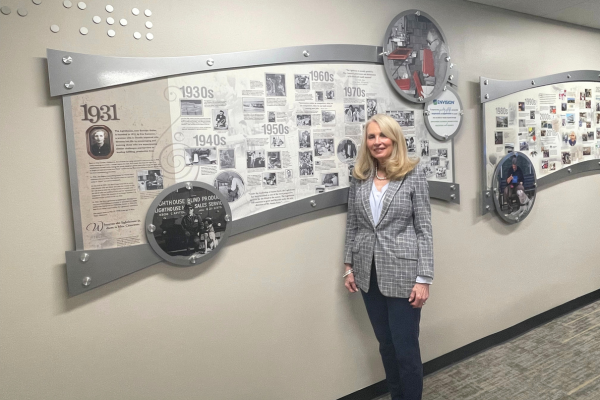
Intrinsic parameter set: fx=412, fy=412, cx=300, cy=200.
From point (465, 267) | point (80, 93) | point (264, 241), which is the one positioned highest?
point (80, 93)

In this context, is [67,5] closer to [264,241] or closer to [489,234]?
[264,241]

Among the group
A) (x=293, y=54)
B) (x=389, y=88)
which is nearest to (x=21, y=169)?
(x=293, y=54)

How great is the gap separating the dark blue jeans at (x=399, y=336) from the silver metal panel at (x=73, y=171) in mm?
1294

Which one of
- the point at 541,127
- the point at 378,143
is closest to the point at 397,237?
the point at 378,143

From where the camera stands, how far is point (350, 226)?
83.2 inches

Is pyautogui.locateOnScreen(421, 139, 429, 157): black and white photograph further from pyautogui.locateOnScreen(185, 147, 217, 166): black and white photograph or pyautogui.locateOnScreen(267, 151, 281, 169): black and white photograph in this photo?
pyautogui.locateOnScreen(185, 147, 217, 166): black and white photograph

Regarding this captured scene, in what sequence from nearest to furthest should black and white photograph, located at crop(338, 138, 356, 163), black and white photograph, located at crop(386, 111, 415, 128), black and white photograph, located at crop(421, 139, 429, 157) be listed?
black and white photograph, located at crop(338, 138, 356, 163), black and white photograph, located at crop(386, 111, 415, 128), black and white photograph, located at crop(421, 139, 429, 157)

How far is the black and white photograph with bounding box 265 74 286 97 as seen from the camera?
6.28 ft

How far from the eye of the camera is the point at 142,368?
5.60 feet

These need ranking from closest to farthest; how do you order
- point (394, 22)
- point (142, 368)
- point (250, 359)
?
point (142, 368)
point (250, 359)
point (394, 22)

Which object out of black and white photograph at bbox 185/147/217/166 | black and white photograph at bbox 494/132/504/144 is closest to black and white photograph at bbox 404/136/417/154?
black and white photograph at bbox 494/132/504/144

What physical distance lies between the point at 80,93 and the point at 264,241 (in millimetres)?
978

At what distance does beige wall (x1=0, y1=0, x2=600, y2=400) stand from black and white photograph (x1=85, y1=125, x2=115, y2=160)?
9 cm

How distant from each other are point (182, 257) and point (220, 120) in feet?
2.02
